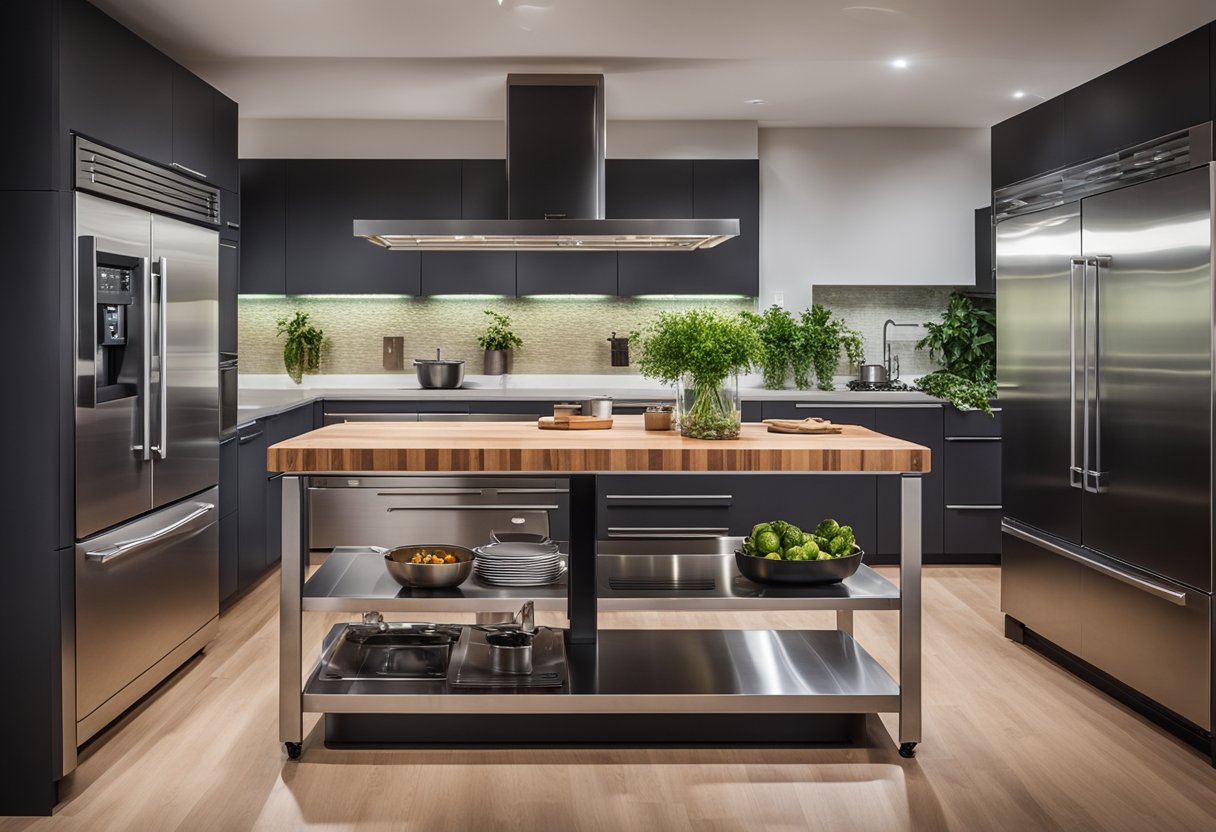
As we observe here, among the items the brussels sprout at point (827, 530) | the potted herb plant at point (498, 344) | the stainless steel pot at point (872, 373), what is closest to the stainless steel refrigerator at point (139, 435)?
the brussels sprout at point (827, 530)

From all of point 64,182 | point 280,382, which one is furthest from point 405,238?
point 280,382

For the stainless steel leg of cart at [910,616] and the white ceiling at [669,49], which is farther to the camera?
the white ceiling at [669,49]

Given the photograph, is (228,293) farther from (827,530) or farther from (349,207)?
(827,530)

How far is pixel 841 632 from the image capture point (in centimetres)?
348

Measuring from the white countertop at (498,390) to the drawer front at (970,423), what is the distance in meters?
0.13

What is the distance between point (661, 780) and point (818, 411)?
315cm

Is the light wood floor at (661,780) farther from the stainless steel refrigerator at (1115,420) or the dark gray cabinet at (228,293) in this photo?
the dark gray cabinet at (228,293)

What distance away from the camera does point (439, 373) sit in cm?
595

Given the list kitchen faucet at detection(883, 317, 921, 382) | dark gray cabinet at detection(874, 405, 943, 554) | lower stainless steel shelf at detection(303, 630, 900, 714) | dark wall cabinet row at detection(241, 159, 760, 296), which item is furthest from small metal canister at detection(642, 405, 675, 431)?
kitchen faucet at detection(883, 317, 921, 382)

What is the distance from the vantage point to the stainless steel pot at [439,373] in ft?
19.5

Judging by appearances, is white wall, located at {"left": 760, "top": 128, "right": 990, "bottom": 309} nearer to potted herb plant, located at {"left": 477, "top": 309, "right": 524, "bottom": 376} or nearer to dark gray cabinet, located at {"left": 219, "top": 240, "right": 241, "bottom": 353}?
potted herb plant, located at {"left": 477, "top": 309, "right": 524, "bottom": 376}

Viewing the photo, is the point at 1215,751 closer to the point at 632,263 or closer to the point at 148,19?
the point at 632,263

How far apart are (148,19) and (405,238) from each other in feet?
4.45

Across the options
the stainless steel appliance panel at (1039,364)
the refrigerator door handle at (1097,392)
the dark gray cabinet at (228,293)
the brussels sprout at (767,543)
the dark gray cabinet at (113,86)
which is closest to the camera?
the dark gray cabinet at (113,86)
